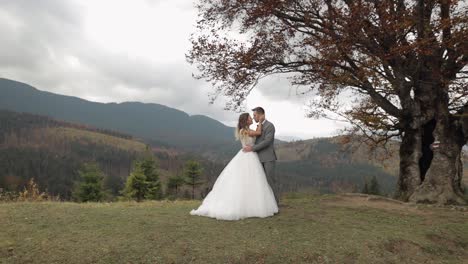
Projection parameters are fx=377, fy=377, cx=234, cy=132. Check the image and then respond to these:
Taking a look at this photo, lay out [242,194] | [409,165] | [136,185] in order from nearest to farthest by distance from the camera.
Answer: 1. [242,194]
2. [409,165]
3. [136,185]

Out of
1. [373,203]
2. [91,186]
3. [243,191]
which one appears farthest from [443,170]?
[91,186]

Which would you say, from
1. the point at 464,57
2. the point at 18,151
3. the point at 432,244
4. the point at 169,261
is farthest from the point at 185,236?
the point at 18,151

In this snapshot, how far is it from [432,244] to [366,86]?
389 inches

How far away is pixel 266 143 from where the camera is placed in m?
12.4

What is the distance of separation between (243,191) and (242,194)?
10 cm

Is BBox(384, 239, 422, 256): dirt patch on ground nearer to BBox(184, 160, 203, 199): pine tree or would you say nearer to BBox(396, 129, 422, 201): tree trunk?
BBox(396, 129, 422, 201): tree trunk

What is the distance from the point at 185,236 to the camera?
9.67 meters

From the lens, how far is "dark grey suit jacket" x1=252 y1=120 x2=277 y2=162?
12375 millimetres

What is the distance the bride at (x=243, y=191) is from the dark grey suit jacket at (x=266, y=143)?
175mm

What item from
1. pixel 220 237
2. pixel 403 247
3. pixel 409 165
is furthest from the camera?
pixel 409 165

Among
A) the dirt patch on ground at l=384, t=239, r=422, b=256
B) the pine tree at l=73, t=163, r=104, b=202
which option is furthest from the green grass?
the pine tree at l=73, t=163, r=104, b=202

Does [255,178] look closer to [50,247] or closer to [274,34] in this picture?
[50,247]

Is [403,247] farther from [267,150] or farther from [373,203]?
[373,203]

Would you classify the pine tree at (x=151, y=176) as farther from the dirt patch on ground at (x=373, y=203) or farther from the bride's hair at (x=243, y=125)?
the bride's hair at (x=243, y=125)
